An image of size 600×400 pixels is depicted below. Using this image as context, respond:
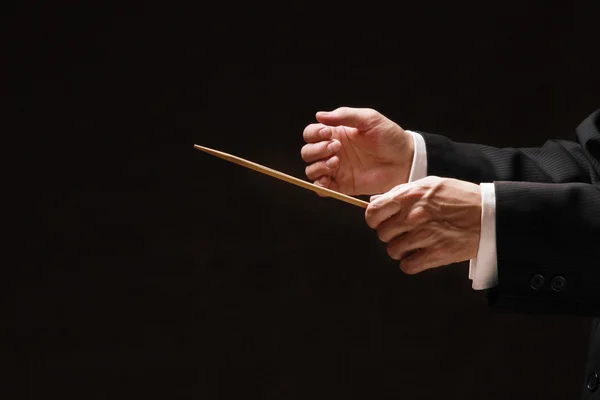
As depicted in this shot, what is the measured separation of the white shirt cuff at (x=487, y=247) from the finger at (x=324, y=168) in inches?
12.7

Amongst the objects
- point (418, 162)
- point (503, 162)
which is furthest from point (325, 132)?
point (503, 162)

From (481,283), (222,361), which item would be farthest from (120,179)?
(481,283)

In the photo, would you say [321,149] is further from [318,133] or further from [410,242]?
[410,242]

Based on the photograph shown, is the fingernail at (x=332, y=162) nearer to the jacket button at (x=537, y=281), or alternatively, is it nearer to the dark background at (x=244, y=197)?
the jacket button at (x=537, y=281)

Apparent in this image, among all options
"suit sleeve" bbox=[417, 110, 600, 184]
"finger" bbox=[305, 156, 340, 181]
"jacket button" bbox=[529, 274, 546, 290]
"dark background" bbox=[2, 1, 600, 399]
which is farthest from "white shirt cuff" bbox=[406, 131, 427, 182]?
"dark background" bbox=[2, 1, 600, 399]

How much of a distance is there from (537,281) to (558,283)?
29 millimetres

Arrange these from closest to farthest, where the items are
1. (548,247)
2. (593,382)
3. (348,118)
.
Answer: (548,247) < (593,382) < (348,118)

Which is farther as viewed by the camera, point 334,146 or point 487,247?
point 334,146

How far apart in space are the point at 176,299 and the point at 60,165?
41 centimetres

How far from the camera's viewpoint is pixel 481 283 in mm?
1501

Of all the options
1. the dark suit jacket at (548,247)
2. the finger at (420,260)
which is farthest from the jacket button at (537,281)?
the finger at (420,260)

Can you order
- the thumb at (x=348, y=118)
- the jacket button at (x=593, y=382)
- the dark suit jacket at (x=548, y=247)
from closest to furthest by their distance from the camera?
the dark suit jacket at (x=548, y=247)
the jacket button at (x=593, y=382)
the thumb at (x=348, y=118)

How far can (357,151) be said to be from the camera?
69.4 inches

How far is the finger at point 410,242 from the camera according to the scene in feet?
4.84
